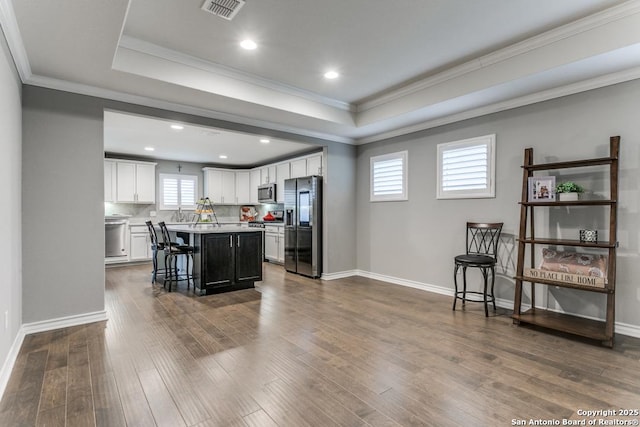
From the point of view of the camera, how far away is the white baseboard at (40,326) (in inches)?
89.2

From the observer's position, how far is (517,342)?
9.41ft

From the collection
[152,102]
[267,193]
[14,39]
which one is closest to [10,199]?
[14,39]

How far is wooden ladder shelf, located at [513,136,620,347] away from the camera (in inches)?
110

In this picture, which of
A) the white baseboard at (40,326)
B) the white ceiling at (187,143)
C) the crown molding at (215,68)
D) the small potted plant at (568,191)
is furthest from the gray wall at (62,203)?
the small potted plant at (568,191)

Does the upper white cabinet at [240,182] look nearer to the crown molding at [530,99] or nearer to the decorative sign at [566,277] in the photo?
the crown molding at [530,99]

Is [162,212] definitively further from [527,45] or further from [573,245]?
[573,245]

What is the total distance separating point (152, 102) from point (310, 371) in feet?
11.1

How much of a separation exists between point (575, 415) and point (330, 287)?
3.42 m

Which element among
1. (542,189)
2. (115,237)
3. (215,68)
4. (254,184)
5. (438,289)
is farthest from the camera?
(254,184)

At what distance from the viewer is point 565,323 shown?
10.0 ft

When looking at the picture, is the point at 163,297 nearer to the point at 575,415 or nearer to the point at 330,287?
the point at 330,287

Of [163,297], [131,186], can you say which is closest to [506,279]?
[163,297]

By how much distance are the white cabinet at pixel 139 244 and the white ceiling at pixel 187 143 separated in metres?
1.76

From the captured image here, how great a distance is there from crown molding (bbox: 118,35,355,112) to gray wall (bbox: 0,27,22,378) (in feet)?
3.10
